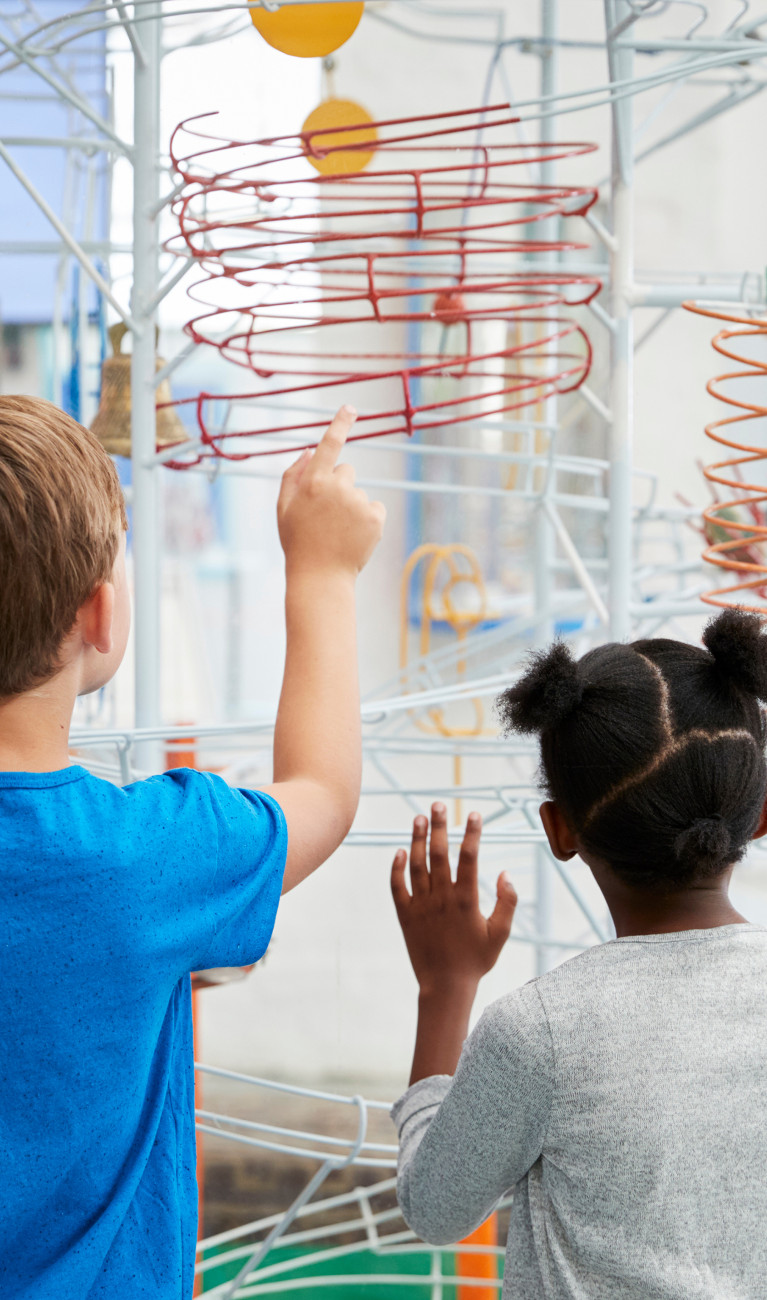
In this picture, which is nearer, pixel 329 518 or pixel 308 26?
pixel 329 518

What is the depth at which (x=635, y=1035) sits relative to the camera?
0.48m

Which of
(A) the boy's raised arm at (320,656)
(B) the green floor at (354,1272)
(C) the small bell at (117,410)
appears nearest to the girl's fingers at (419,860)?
(A) the boy's raised arm at (320,656)

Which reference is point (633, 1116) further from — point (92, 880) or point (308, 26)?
point (308, 26)

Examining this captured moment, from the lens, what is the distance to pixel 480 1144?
0.49m

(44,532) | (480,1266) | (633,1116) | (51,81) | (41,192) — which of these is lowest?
(480,1266)

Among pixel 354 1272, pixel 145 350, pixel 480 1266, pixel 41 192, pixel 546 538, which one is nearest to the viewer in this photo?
pixel 145 350

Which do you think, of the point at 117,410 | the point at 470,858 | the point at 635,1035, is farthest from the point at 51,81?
the point at 635,1035

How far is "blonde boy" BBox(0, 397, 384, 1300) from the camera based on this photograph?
380mm

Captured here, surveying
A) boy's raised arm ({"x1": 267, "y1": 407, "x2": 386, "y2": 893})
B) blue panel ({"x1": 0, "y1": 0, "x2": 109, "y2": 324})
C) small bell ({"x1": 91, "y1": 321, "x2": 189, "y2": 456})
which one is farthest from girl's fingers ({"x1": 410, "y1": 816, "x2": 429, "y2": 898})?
blue panel ({"x1": 0, "y1": 0, "x2": 109, "y2": 324})

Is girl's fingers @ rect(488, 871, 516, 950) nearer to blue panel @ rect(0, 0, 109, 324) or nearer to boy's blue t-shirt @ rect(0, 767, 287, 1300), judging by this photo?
boy's blue t-shirt @ rect(0, 767, 287, 1300)

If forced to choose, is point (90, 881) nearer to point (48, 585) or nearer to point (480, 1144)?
point (48, 585)

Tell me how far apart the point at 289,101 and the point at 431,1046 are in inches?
73.3

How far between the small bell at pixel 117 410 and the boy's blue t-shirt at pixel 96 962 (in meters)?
0.74

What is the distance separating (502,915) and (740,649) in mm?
164
